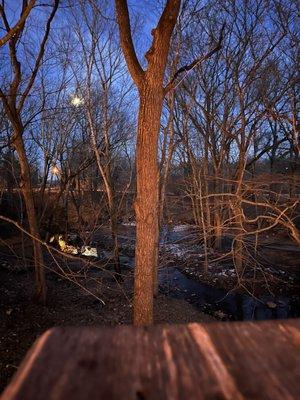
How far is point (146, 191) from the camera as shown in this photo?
226 inches

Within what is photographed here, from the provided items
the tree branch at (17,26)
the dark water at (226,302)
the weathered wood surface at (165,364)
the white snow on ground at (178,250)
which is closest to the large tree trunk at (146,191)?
the tree branch at (17,26)

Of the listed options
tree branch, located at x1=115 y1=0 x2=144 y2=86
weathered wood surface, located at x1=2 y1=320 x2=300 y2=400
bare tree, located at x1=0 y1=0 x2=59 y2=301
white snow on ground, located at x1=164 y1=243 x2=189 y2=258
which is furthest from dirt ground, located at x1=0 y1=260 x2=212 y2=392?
weathered wood surface, located at x1=2 y1=320 x2=300 y2=400

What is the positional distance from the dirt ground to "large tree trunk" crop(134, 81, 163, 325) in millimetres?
1464

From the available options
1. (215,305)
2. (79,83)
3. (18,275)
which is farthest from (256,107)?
(18,275)

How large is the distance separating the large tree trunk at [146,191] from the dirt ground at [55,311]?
146 centimetres

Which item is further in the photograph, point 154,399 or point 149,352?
point 149,352

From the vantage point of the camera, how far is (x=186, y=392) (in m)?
0.69

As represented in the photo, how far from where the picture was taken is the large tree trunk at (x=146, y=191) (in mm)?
5570

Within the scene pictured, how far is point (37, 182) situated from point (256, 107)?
18228 mm

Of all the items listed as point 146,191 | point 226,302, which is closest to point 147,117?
point 146,191

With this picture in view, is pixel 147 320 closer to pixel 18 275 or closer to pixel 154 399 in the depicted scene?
pixel 154 399

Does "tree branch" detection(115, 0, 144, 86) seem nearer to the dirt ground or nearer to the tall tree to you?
the tall tree

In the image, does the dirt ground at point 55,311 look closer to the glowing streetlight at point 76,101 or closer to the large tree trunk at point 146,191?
the large tree trunk at point 146,191

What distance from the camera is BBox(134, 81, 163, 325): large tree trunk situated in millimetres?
5570
